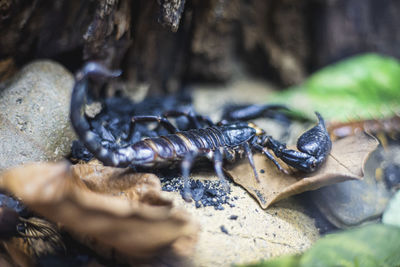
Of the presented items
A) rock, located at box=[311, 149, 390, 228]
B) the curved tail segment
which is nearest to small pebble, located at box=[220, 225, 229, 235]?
the curved tail segment

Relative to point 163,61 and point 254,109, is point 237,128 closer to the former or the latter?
point 254,109

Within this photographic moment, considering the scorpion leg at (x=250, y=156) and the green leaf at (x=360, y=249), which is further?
the scorpion leg at (x=250, y=156)

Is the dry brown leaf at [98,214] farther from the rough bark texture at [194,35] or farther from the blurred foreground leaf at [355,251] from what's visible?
the rough bark texture at [194,35]

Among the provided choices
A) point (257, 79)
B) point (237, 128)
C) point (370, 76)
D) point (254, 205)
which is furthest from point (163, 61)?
point (370, 76)

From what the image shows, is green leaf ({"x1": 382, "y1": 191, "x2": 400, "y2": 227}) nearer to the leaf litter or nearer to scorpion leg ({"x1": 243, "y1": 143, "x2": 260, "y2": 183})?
the leaf litter

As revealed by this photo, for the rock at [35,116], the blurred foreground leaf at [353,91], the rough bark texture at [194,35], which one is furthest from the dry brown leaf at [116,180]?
the blurred foreground leaf at [353,91]

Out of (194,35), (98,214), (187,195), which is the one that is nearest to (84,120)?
(98,214)

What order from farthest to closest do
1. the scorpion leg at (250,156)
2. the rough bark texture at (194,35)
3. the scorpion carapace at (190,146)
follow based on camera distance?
the rough bark texture at (194,35) < the scorpion leg at (250,156) < the scorpion carapace at (190,146)

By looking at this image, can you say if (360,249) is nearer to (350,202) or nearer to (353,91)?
(350,202)
